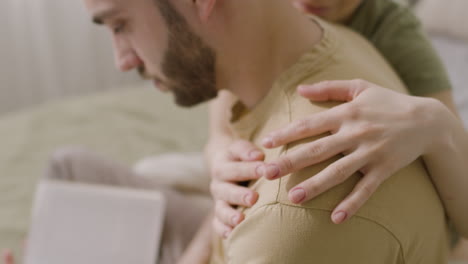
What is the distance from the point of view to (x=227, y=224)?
79 centimetres

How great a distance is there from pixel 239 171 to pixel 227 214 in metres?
0.07

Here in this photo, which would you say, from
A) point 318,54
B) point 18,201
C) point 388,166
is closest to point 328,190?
point 388,166

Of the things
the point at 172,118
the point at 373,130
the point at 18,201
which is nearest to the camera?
the point at 373,130

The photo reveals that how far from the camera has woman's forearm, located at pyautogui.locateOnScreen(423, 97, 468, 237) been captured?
2.43 feet

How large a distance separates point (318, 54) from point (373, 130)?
19 cm

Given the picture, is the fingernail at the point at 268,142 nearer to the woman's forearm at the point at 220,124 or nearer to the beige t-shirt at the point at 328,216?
the beige t-shirt at the point at 328,216

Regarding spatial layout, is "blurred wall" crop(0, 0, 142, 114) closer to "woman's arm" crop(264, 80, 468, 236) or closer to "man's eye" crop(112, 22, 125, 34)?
"man's eye" crop(112, 22, 125, 34)

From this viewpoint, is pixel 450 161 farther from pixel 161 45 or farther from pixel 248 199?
pixel 161 45

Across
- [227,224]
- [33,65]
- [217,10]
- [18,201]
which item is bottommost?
[33,65]

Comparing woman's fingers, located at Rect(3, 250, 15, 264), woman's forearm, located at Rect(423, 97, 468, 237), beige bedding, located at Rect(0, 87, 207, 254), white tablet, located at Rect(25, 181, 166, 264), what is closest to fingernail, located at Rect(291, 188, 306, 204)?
woman's forearm, located at Rect(423, 97, 468, 237)

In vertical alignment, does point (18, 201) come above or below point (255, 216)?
below

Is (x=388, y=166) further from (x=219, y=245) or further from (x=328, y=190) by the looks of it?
(x=219, y=245)

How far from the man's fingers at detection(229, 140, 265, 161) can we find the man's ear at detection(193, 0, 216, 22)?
0.22 m

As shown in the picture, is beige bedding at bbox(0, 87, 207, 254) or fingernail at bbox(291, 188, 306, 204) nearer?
fingernail at bbox(291, 188, 306, 204)
